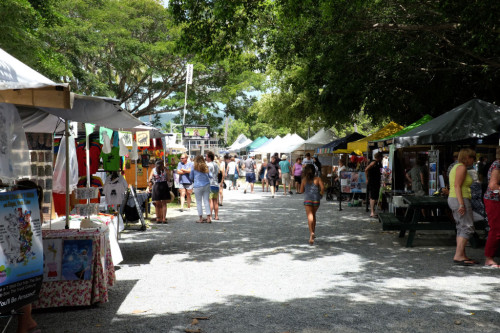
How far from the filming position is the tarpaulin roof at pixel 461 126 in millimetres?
10480

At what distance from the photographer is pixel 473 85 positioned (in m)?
16.8

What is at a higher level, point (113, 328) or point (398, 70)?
point (398, 70)

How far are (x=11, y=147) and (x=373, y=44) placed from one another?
1155 cm

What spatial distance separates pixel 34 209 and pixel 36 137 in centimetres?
422

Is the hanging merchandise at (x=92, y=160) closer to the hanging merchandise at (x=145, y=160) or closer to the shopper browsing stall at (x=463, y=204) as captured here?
the hanging merchandise at (x=145, y=160)

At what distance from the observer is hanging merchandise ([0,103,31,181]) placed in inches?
182

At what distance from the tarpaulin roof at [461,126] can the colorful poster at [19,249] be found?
8357 millimetres

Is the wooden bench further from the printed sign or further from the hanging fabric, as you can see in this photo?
the printed sign

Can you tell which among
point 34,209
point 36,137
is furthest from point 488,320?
point 36,137

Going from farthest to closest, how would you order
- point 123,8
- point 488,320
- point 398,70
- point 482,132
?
point 123,8 → point 398,70 → point 482,132 → point 488,320

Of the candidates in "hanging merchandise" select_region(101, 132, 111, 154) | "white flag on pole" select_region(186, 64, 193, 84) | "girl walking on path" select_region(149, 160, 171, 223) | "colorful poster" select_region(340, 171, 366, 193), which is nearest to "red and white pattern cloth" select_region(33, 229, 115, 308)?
"hanging merchandise" select_region(101, 132, 111, 154)

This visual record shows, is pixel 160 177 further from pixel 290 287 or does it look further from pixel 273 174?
pixel 273 174

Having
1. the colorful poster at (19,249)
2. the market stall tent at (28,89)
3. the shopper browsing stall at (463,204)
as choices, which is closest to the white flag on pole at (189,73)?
the shopper browsing stall at (463,204)

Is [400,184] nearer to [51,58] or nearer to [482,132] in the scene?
[482,132]
